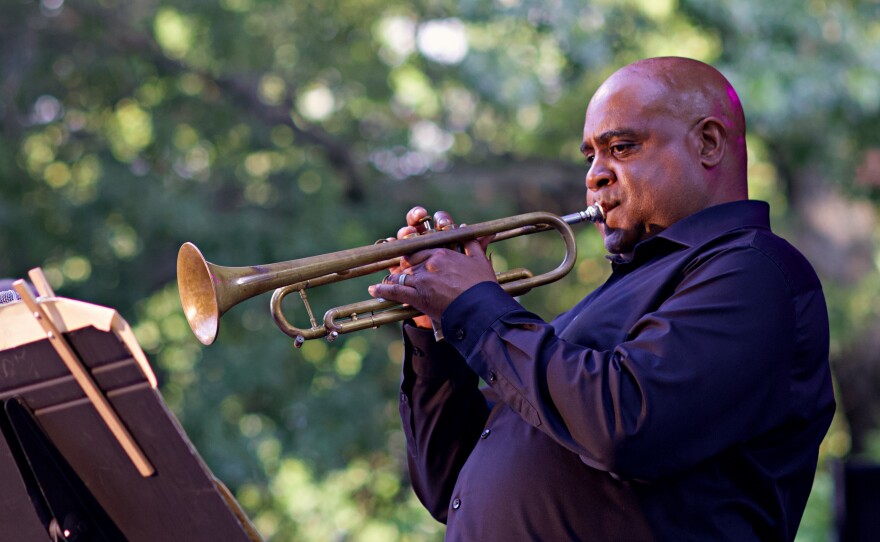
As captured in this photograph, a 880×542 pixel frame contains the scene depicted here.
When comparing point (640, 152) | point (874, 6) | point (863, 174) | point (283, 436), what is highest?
point (874, 6)

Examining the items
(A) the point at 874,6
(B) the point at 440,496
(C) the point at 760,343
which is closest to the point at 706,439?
(C) the point at 760,343

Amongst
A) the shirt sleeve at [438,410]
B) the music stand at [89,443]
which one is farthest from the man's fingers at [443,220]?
the music stand at [89,443]

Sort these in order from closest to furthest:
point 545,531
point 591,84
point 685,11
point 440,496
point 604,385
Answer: point 604,385 → point 545,531 → point 440,496 → point 685,11 → point 591,84

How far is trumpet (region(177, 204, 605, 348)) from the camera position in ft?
8.97

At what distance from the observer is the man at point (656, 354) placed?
225 cm

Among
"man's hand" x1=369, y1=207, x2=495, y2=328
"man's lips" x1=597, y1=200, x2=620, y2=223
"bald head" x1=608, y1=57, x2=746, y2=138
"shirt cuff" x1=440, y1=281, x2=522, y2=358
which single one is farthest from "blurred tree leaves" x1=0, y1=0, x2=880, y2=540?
"shirt cuff" x1=440, y1=281, x2=522, y2=358

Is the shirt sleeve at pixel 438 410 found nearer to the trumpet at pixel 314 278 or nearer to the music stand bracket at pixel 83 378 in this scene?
the trumpet at pixel 314 278

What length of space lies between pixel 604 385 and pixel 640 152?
721 mm

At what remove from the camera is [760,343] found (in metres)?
2.29

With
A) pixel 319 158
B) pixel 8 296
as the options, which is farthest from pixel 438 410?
pixel 319 158

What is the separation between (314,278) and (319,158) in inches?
277

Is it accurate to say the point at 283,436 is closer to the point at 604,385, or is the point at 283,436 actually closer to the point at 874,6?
the point at 874,6

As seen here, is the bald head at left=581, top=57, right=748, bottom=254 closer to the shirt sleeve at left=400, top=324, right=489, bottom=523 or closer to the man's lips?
the man's lips

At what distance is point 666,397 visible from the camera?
221cm
